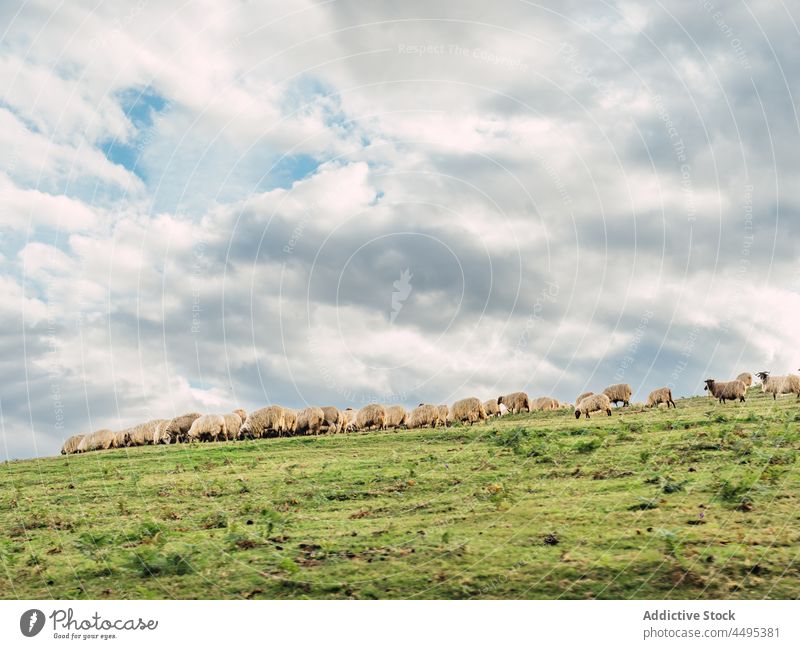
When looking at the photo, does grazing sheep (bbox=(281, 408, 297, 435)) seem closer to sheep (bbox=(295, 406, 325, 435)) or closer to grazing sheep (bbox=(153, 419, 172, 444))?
sheep (bbox=(295, 406, 325, 435))

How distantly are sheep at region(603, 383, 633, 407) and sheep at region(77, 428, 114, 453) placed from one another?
34559 mm

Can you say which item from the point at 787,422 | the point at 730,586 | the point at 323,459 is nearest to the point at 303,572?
the point at 730,586

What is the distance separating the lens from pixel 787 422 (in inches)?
866

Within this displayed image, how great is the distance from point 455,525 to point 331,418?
34.6m

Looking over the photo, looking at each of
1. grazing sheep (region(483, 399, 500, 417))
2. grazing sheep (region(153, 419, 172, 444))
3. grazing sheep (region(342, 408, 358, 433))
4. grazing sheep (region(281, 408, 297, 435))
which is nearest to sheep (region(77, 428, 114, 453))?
grazing sheep (region(153, 419, 172, 444))

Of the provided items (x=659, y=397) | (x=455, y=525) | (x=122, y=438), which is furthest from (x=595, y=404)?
(x=122, y=438)

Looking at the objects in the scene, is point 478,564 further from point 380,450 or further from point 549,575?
point 380,450

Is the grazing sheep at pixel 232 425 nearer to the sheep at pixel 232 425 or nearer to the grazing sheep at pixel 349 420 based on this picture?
the sheep at pixel 232 425

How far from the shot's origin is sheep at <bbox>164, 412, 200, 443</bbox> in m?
46.2

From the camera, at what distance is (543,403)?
5109 centimetres

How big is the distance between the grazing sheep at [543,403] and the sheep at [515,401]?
259 centimetres

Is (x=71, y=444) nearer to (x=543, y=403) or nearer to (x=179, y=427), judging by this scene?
(x=179, y=427)

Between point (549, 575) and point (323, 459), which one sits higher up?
point (323, 459)
